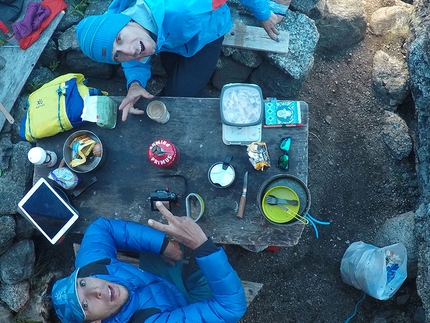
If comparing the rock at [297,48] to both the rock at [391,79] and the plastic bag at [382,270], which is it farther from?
the plastic bag at [382,270]

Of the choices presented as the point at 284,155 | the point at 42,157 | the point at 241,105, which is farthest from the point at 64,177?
the point at 284,155

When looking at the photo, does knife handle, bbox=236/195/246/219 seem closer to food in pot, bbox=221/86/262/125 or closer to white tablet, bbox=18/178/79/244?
food in pot, bbox=221/86/262/125

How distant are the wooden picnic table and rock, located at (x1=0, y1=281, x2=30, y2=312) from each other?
121cm

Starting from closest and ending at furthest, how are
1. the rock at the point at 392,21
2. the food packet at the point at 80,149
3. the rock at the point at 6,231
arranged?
the food packet at the point at 80,149 → the rock at the point at 6,231 → the rock at the point at 392,21

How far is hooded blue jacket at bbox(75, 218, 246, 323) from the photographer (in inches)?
96.3

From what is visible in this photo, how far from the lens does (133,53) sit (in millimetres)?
2645

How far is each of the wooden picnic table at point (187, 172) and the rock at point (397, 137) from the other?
156 centimetres

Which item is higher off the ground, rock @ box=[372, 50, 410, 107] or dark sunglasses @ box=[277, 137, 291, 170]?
dark sunglasses @ box=[277, 137, 291, 170]

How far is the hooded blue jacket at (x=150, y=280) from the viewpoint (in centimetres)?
245

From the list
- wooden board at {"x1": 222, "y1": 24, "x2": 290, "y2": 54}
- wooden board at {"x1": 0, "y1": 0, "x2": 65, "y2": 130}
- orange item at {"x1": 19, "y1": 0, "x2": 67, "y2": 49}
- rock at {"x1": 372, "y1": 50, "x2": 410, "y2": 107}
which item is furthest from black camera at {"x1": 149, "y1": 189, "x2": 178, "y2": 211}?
rock at {"x1": 372, "y1": 50, "x2": 410, "y2": 107}

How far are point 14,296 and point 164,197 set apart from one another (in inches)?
73.7

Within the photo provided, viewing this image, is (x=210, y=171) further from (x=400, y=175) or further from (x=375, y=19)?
(x=375, y=19)

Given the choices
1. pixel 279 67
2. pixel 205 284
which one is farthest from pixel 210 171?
pixel 279 67

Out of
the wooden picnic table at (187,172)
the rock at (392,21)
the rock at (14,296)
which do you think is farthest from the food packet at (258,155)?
the rock at (392,21)
